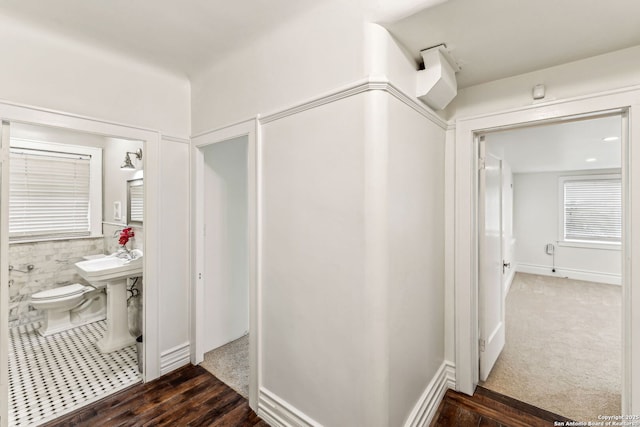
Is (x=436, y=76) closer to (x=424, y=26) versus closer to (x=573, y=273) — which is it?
(x=424, y=26)

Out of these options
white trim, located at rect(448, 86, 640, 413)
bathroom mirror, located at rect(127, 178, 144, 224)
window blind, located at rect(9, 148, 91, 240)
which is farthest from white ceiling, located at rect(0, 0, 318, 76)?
window blind, located at rect(9, 148, 91, 240)

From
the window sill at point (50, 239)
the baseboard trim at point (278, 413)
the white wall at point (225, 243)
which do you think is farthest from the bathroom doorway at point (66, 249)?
the baseboard trim at point (278, 413)

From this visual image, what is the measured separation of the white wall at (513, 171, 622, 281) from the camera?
5.59 metres

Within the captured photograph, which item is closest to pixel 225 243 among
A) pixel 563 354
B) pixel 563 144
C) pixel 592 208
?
pixel 563 354

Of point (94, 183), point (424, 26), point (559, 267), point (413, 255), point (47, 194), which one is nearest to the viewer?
point (424, 26)

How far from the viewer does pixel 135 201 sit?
10.8ft

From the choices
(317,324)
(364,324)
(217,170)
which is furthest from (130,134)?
(364,324)

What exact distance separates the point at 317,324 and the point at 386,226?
0.70 meters

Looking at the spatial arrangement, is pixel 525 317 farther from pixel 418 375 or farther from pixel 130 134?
pixel 130 134

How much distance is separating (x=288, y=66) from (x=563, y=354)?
367cm

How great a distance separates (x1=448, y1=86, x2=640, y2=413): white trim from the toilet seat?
13.5 ft

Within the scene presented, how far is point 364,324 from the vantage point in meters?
1.38

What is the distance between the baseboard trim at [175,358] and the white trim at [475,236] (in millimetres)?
2302

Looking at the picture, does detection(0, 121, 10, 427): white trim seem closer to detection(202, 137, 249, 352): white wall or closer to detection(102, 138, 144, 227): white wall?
detection(202, 137, 249, 352): white wall
